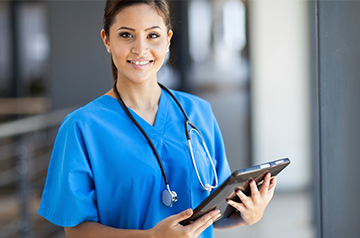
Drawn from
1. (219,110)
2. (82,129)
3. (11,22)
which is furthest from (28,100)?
(82,129)

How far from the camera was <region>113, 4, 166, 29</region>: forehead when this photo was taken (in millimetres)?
814

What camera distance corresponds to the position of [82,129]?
0.81 metres

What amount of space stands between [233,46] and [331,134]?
2235 millimetres

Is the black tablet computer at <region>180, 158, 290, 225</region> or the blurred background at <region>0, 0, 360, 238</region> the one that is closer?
the black tablet computer at <region>180, 158, 290, 225</region>

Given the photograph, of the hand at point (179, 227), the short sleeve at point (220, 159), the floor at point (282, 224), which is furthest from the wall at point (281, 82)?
the hand at point (179, 227)

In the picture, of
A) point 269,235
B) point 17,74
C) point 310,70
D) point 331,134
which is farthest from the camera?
point 17,74

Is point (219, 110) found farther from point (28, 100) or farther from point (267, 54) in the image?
point (28, 100)

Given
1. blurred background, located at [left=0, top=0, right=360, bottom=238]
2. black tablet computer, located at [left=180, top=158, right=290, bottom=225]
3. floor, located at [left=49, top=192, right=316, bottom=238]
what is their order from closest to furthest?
1. black tablet computer, located at [left=180, top=158, right=290, bottom=225]
2. floor, located at [left=49, top=192, right=316, bottom=238]
3. blurred background, located at [left=0, top=0, right=360, bottom=238]

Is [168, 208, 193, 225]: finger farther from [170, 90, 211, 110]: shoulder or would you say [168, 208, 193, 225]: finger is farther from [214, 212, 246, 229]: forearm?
[170, 90, 211, 110]: shoulder

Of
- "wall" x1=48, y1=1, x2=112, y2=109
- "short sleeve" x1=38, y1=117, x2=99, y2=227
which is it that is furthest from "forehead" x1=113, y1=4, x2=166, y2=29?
"wall" x1=48, y1=1, x2=112, y2=109

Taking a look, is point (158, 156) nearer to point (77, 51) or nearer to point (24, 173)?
point (24, 173)

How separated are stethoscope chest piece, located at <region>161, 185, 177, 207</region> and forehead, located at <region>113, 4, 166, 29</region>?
1.22 feet

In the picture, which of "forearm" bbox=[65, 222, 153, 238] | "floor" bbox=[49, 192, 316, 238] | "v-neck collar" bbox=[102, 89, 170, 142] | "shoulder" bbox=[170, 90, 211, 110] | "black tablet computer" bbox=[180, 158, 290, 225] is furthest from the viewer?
"floor" bbox=[49, 192, 316, 238]

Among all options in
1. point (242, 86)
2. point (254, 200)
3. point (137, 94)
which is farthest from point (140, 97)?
point (242, 86)
